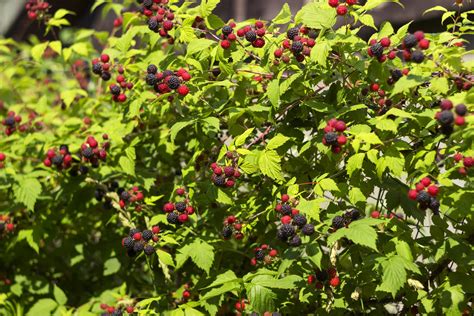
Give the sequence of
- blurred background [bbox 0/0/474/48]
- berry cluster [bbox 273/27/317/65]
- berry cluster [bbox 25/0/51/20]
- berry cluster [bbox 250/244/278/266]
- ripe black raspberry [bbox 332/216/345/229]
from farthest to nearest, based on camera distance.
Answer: blurred background [bbox 0/0/474/48] < berry cluster [bbox 25/0/51/20] < berry cluster [bbox 250/244/278/266] < berry cluster [bbox 273/27/317/65] < ripe black raspberry [bbox 332/216/345/229]

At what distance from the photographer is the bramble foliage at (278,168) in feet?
10.4

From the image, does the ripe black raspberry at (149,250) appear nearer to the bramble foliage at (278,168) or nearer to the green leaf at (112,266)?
the bramble foliage at (278,168)

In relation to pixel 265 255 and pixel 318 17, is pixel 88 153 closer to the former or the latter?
pixel 265 255

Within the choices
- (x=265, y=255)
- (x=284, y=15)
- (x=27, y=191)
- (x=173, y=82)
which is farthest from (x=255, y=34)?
(x=27, y=191)

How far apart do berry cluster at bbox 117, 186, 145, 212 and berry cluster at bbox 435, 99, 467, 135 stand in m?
2.25

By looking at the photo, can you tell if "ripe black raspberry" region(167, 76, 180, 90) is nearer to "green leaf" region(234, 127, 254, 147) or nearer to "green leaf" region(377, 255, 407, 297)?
"green leaf" region(234, 127, 254, 147)

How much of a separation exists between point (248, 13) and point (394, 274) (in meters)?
11.1

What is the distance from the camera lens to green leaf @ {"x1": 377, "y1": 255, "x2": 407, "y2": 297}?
3029 mm

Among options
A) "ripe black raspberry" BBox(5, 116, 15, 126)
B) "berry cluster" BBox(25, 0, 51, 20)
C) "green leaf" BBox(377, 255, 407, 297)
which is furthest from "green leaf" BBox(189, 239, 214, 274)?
"berry cluster" BBox(25, 0, 51, 20)

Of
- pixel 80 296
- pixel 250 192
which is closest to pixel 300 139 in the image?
pixel 250 192

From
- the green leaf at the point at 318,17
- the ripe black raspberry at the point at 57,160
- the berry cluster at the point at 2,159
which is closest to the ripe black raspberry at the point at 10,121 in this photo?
the berry cluster at the point at 2,159

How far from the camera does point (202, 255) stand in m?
3.75

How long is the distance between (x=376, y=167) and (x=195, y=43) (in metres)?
1.25

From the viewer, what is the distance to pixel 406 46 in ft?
9.55
